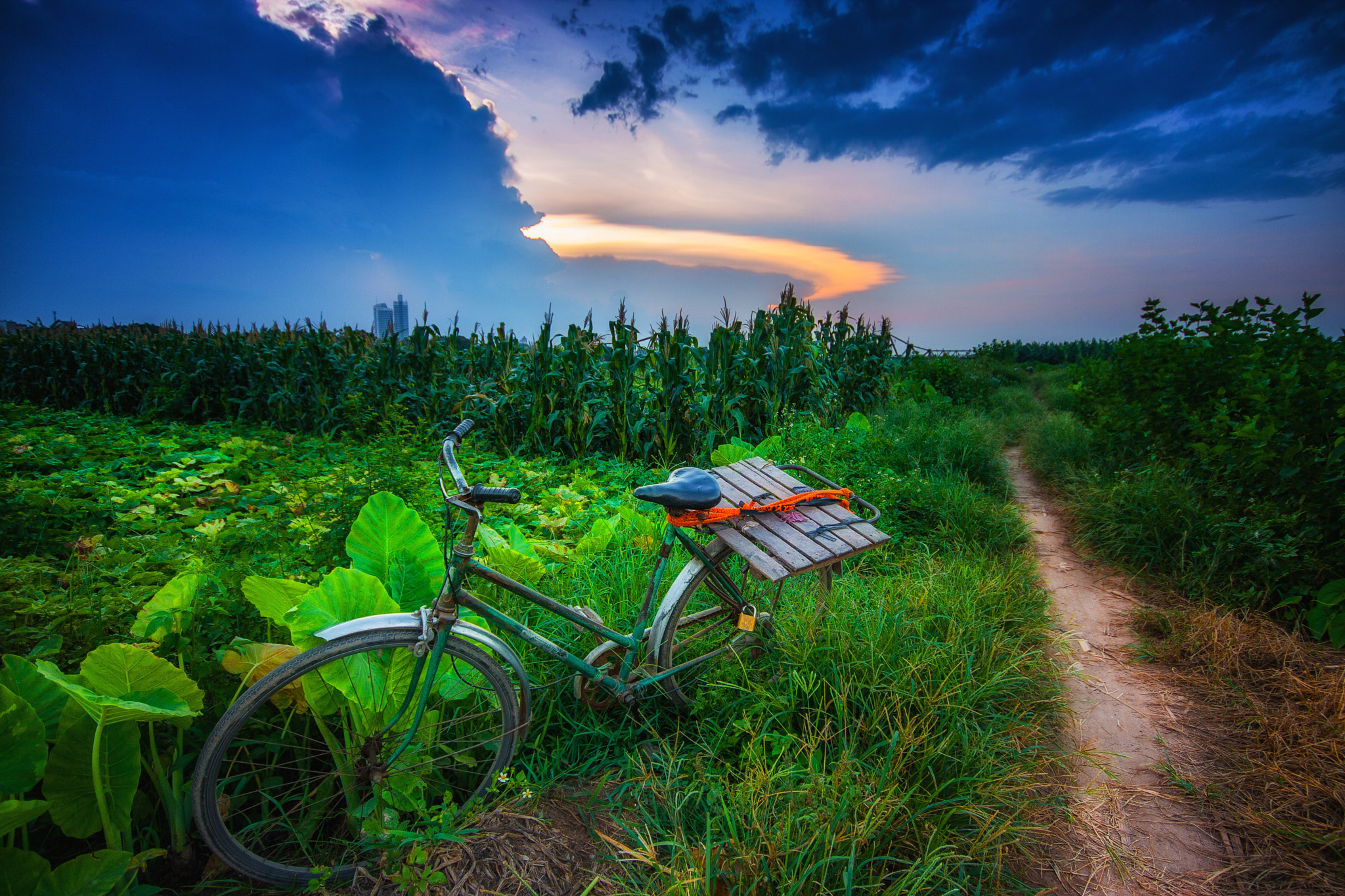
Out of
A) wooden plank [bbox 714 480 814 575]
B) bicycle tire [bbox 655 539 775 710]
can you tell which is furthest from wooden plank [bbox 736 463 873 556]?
bicycle tire [bbox 655 539 775 710]

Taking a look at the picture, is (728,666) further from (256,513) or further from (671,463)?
(671,463)

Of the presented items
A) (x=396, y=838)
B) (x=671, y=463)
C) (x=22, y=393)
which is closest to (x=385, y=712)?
(x=396, y=838)

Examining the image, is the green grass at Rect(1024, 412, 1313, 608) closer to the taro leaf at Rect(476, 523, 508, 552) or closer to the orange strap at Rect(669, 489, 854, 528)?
the orange strap at Rect(669, 489, 854, 528)

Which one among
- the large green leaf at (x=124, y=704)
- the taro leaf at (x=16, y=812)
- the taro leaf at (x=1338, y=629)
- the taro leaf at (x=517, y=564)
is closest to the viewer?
the taro leaf at (x=16, y=812)

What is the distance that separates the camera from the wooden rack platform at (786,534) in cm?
198

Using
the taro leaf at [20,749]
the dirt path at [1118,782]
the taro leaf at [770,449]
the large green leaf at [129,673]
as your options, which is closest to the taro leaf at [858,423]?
the taro leaf at [770,449]

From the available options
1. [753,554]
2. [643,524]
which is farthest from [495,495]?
[643,524]

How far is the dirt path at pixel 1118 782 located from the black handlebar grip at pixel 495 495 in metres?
2.09

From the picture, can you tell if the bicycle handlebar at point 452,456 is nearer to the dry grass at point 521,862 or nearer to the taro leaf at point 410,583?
the taro leaf at point 410,583

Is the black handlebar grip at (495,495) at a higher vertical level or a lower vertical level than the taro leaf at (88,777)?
higher

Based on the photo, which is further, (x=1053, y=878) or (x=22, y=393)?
(x=22, y=393)

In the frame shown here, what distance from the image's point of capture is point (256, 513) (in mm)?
3816

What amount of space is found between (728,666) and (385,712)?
128 centimetres

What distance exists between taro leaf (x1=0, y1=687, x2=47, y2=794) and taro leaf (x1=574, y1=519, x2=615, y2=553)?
2.15 metres
